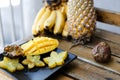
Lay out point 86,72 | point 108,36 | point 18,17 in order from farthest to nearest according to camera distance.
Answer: point 18,17 < point 108,36 < point 86,72

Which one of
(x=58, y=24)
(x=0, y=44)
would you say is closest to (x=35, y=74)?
(x=58, y=24)

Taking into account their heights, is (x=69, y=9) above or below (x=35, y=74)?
above

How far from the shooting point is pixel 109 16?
881 mm

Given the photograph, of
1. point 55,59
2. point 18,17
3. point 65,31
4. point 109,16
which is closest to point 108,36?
point 109,16

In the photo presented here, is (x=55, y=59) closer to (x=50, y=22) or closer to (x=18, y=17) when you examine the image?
(x=50, y=22)

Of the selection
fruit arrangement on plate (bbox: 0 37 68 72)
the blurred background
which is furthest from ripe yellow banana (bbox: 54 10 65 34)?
the blurred background

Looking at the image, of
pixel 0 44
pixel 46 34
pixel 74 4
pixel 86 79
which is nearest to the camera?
pixel 86 79

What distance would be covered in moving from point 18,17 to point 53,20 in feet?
1.42

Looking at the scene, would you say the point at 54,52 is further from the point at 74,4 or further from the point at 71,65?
the point at 74,4

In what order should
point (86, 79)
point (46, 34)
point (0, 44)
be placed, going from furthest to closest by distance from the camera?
point (0, 44) < point (46, 34) < point (86, 79)

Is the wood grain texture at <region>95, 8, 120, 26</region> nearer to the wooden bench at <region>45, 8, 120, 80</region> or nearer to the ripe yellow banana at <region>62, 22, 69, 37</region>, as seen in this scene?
the wooden bench at <region>45, 8, 120, 80</region>

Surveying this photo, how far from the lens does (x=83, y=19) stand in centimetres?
80

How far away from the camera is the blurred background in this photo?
115 centimetres

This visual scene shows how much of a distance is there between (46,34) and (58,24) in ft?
0.25
